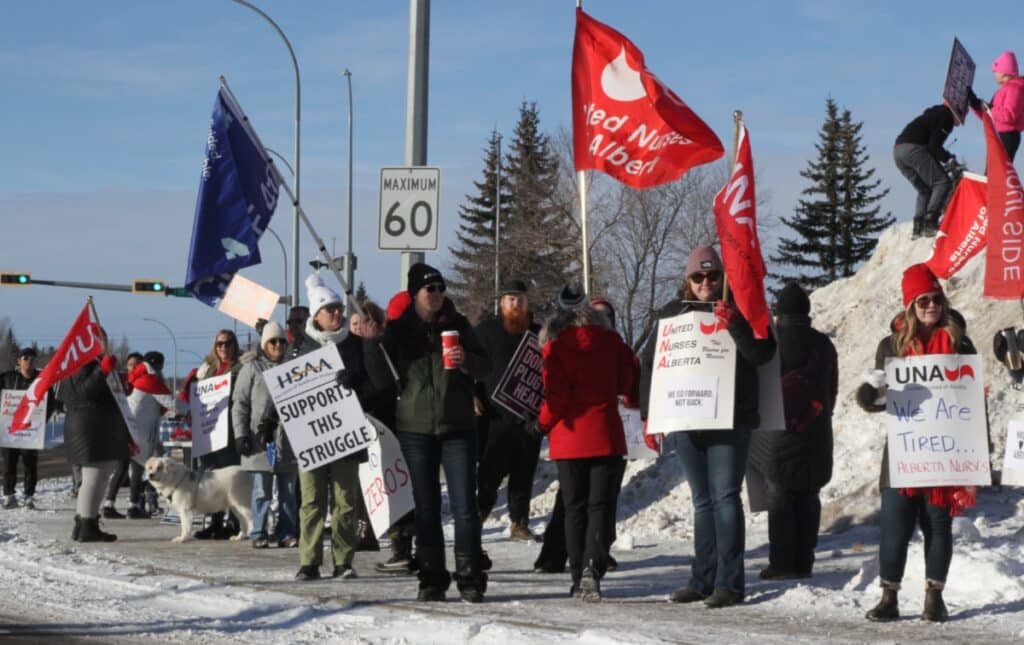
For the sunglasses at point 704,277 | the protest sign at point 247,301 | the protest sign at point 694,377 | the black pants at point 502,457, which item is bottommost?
the black pants at point 502,457

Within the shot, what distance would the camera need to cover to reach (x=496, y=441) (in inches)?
512

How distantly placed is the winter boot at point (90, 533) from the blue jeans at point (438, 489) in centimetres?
578

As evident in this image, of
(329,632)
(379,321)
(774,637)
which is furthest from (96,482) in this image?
(774,637)

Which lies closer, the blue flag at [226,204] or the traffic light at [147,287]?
the blue flag at [226,204]

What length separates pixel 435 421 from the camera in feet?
32.2

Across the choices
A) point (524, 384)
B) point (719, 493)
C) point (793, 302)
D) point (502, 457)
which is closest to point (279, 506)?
point (502, 457)

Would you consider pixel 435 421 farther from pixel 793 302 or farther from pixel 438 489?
pixel 793 302

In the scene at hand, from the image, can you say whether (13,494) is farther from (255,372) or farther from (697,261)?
(697,261)

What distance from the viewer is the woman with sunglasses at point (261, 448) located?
44.0 feet

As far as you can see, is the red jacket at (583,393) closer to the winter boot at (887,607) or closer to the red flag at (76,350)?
the winter boot at (887,607)

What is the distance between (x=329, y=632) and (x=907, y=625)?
3.07m

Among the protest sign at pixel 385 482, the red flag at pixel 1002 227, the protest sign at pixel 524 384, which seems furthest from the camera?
the red flag at pixel 1002 227

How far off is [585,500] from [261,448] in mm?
4765

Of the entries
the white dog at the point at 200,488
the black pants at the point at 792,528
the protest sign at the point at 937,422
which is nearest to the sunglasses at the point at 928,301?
the protest sign at the point at 937,422
